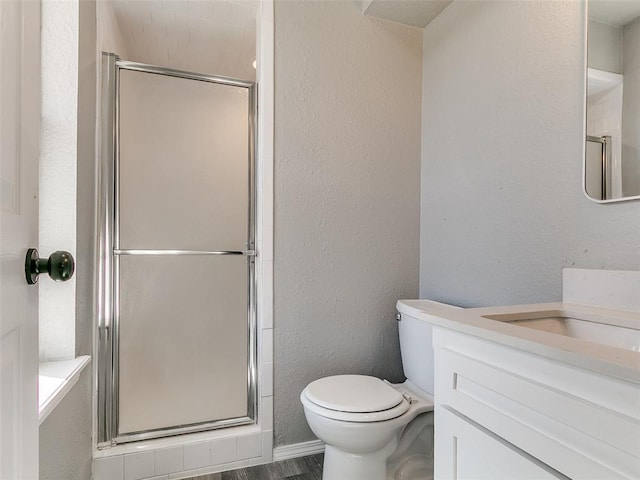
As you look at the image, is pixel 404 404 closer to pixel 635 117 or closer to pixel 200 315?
pixel 200 315

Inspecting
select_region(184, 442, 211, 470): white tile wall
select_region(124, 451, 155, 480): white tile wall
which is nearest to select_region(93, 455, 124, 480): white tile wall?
select_region(124, 451, 155, 480): white tile wall

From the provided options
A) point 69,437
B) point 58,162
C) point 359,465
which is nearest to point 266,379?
point 359,465

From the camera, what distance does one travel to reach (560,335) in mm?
753

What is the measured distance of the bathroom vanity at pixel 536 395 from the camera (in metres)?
0.54

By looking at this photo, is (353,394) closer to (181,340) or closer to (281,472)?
(281,472)

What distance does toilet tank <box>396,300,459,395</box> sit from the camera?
5.09ft

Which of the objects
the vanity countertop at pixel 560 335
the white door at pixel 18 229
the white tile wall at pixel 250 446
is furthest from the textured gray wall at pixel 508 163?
the white door at pixel 18 229

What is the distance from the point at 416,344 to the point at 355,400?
41cm

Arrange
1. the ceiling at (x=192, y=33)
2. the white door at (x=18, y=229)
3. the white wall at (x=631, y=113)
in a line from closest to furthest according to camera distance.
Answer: the white door at (x=18, y=229) < the white wall at (x=631, y=113) < the ceiling at (x=192, y=33)

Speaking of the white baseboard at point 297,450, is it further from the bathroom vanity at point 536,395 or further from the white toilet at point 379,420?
the bathroom vanity at point 536,395

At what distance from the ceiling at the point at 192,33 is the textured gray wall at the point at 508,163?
1.06 metres

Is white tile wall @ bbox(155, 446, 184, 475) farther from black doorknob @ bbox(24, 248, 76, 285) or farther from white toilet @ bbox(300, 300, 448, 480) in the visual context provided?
black doorknob @ bbox(24, 248, 76, 285)

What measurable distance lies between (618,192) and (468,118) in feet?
2.42

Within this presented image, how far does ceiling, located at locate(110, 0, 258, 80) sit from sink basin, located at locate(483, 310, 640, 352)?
1.81 metres
